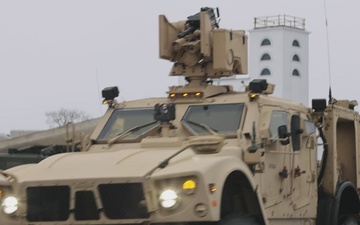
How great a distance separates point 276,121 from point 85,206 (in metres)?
2.88

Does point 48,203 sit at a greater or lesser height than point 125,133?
lesser

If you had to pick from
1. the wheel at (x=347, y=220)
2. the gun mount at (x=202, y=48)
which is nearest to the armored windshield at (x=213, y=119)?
the gun mount at (x=202, y=48)

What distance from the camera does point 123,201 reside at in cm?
852

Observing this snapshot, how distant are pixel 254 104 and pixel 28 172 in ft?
9.07

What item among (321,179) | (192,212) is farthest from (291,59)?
(192,212)

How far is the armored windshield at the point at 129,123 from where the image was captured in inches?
417

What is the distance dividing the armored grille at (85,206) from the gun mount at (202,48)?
9.10 feet

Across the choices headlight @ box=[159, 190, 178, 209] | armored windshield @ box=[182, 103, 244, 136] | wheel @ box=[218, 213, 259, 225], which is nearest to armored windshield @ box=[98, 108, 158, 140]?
armored windshield @ box=[182, 103, 244, 136]

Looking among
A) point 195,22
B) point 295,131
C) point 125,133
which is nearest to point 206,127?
point 125,133

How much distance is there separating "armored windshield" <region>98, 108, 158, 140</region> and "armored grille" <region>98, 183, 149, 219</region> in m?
2.03

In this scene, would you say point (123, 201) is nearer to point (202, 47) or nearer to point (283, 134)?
point (283, 134)

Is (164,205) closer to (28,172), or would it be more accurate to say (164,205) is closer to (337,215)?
(28,172)

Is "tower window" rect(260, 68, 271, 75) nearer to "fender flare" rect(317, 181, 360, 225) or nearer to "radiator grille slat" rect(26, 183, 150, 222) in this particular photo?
"fender flare" rect(317, 181, 360, 225)

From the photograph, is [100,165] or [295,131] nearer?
[100,165]
